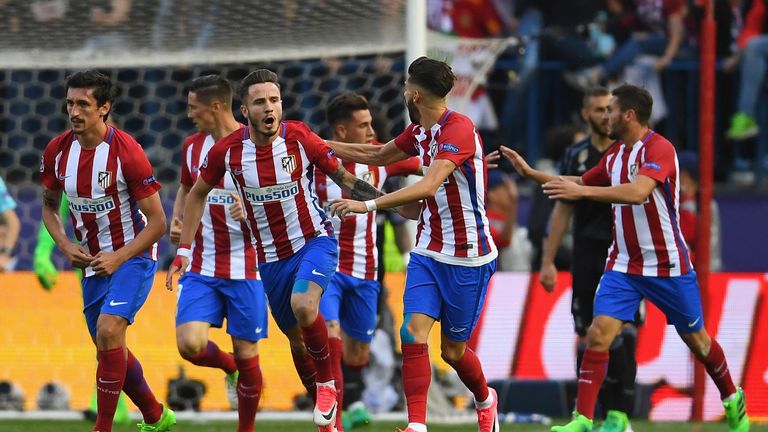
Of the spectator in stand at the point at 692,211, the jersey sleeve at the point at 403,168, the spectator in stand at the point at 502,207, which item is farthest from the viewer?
the spectator in stand at the point at 502,207

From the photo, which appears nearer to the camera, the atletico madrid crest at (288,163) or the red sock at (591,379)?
the atletico madrid crest at (288,163)

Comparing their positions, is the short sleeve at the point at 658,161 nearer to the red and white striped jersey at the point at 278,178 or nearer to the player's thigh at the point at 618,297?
the player's thigh at the point at 618,297

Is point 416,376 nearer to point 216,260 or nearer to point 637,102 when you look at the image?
point 216,260

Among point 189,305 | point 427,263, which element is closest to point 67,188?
point 189,305

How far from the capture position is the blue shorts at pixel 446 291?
26.5ft

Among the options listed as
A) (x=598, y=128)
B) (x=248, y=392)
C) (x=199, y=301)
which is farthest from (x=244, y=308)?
(x=598, y=128)

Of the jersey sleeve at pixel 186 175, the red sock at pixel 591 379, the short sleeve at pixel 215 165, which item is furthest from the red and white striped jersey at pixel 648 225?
the jersey sleeve at pixel 186 175

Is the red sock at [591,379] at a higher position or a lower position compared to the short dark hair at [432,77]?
lower

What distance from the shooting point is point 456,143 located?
25.9ft

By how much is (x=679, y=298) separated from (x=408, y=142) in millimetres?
2045

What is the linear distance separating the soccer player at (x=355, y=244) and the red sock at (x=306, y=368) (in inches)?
37.2

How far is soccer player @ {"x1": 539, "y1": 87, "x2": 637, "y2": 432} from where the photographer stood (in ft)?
32.2

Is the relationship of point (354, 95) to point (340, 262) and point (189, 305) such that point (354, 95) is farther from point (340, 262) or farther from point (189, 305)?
point (189, 305)

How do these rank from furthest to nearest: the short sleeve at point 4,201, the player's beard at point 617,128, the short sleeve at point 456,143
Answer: the short sleeve at point 4,201 → the player's beard at point 617,128 → the short sleeve at point 456,143
